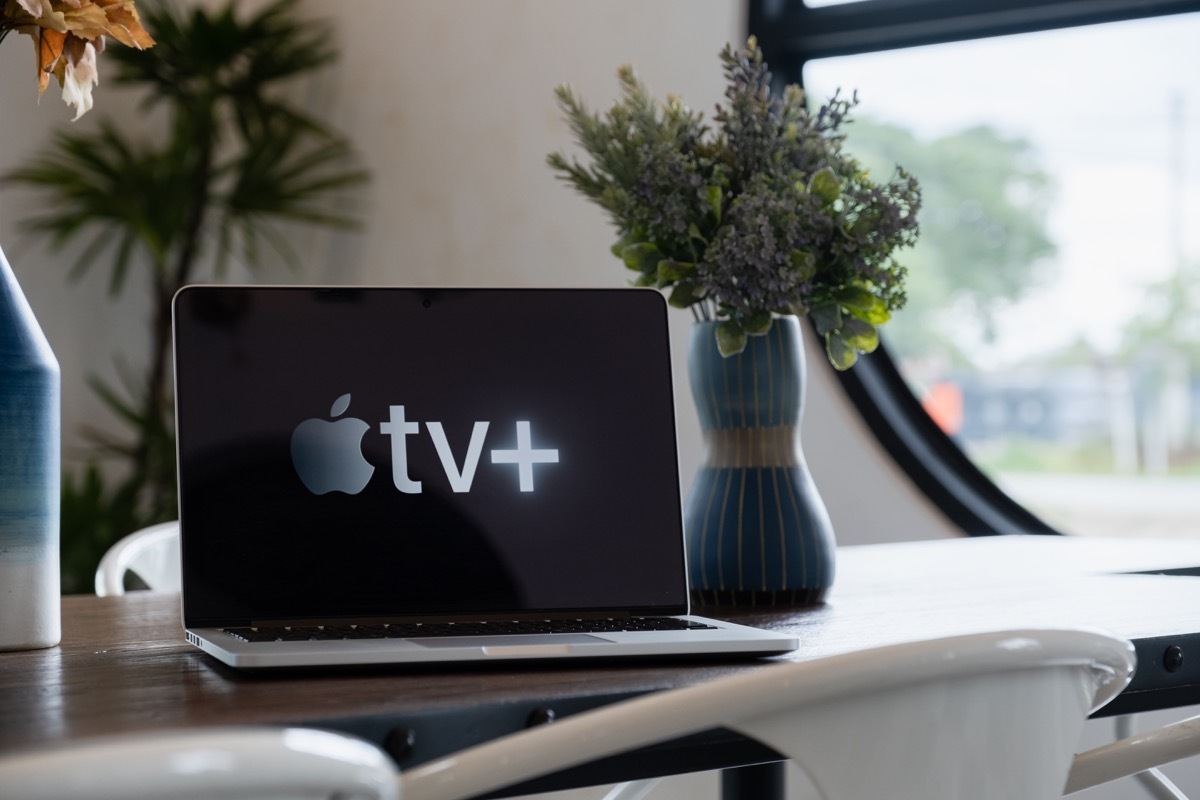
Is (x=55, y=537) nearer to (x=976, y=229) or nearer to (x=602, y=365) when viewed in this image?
(x=602, y=365)

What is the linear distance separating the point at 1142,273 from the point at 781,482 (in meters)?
1.79

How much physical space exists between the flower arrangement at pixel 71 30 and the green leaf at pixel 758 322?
21.5 inches

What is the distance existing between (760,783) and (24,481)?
0.61 meters

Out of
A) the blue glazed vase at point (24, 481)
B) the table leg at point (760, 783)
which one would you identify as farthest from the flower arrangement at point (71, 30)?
the table leg at point (760, 783)

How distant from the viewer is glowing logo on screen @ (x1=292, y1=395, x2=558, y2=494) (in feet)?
3.14

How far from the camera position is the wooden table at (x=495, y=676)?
26.7 inches

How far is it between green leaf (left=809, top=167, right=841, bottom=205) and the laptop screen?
251 mm

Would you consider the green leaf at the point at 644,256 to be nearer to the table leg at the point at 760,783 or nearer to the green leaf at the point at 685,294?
the green leaf at the point at 685,294

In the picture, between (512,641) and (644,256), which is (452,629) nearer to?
(512,641)

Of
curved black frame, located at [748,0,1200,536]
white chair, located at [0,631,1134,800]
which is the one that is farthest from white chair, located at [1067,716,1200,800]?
curved black frame, located at [748,0,1200,536]

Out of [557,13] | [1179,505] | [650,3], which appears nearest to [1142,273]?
[1179,505]

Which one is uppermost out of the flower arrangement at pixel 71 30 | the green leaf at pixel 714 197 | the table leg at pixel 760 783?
the flower arrangement at pixel 71 30

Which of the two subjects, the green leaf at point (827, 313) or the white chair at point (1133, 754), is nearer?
the white chair at point (1133, 754)

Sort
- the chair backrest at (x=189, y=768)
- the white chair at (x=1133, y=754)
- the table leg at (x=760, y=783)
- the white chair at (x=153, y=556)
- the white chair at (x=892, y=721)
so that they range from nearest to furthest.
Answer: the chair backrest at (x=189, y=768)
the white chair at (x=892, y=721)
the white chair at (x=1133, y=754)
the table leg at (x=760, y=783)
the white chair at (x=153, y=556)
